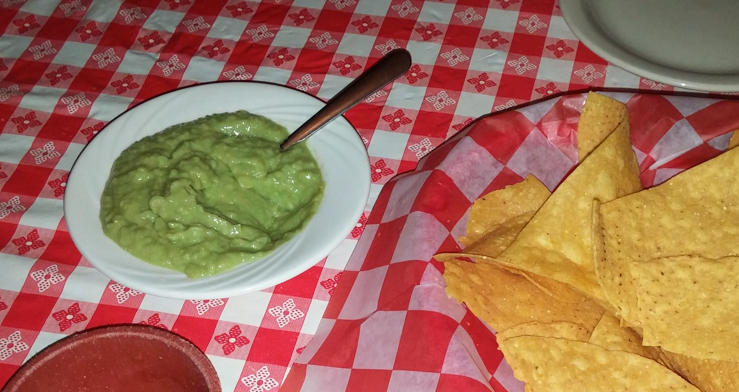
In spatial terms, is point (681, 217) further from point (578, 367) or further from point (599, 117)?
point (578, 367)

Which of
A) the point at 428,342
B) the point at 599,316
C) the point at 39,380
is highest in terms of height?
the point at 39,380

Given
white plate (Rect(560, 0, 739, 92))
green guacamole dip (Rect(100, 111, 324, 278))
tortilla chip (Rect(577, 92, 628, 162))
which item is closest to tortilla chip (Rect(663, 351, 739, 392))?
tortilla chip (Rect(577, 92, 628, 162))

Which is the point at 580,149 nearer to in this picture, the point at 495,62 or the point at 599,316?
the point at 599,316

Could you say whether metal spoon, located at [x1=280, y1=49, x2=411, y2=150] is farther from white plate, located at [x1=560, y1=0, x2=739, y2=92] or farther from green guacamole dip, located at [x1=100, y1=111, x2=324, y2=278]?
white plate, located at [x1=560, y1=0, x2=739, y2=92]

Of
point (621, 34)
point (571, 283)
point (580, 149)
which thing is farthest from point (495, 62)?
point (571, 283)

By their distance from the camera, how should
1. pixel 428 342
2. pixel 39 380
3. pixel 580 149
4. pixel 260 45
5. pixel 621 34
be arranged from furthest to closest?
1. pixel 260 45
2. pixel 621 34
3. pixel 580 149
4. pixel 428 342
5. pixel 39 380
